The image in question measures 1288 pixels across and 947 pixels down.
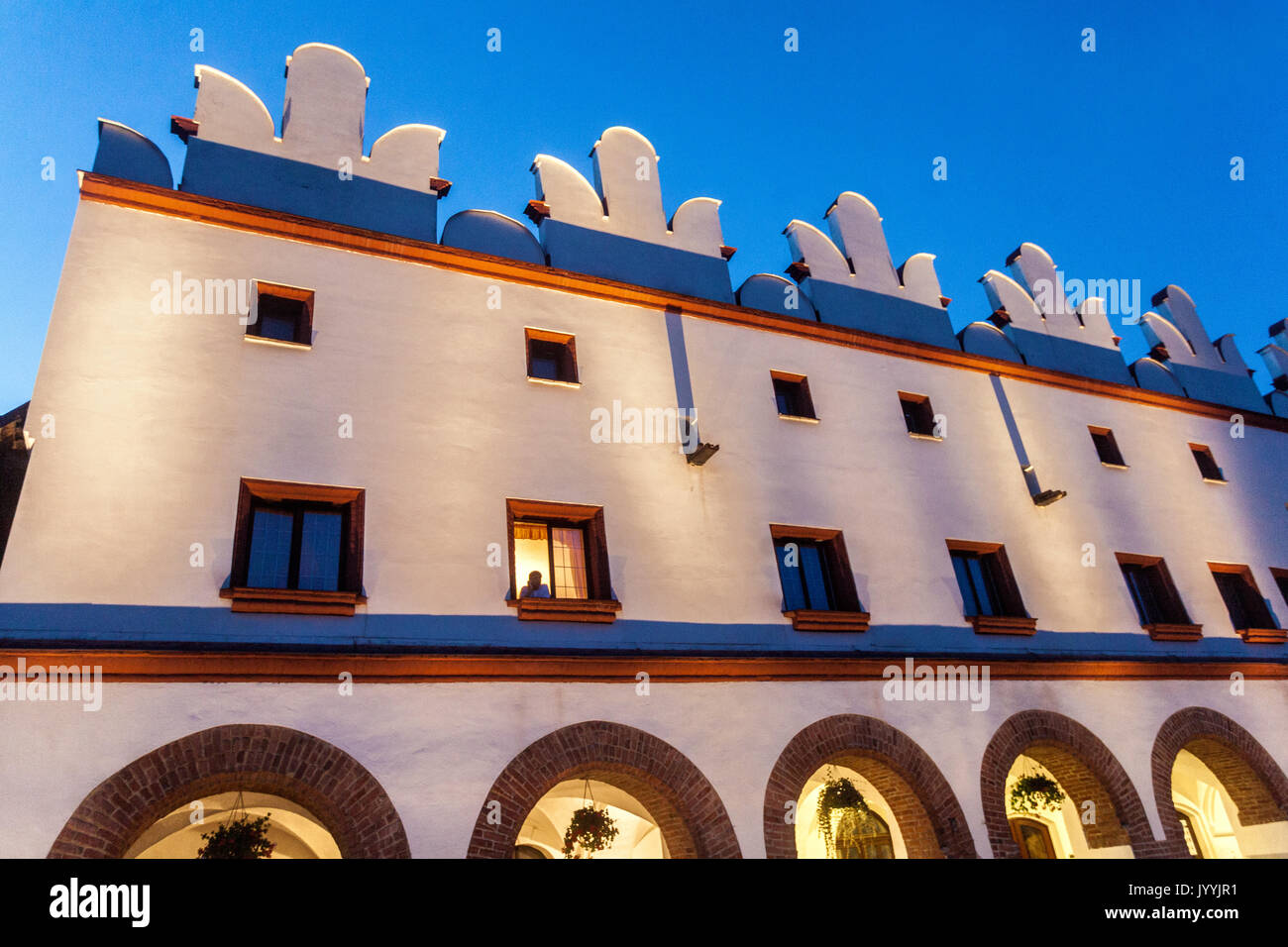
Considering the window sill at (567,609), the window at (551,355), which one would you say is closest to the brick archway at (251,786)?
the window sill at (567,609)

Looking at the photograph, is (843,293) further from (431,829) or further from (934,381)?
(431,829)

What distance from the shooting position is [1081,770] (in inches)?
477

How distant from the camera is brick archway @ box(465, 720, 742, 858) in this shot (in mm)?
8859

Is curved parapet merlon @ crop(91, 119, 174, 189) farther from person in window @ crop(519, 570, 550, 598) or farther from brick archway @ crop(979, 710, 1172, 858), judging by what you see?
brick archway @ crop(979, 710, 1172, 858)

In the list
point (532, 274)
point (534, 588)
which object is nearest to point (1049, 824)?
point (534, 588)

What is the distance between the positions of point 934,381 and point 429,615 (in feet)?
34.1

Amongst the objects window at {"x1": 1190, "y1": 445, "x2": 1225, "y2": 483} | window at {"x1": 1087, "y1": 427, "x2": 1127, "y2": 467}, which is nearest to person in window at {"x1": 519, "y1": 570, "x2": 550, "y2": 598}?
window at {"x1": 1087, "y1": 427, "x2": 1127, "y2": 467}

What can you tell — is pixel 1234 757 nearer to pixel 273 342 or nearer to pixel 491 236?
pixel 491 236

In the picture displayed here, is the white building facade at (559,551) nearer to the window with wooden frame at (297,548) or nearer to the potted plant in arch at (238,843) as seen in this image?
the window with wooden frame at (297,548)

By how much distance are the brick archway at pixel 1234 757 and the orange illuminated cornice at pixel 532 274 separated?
681 centimetres

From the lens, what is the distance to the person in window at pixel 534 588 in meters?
10.0

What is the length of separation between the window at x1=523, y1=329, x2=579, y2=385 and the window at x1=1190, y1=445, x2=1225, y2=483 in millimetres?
14006
